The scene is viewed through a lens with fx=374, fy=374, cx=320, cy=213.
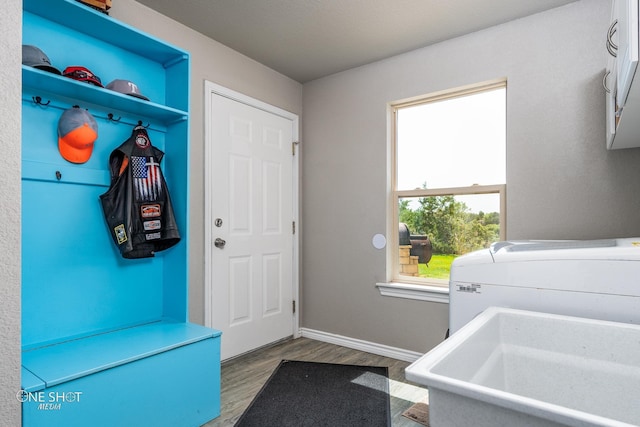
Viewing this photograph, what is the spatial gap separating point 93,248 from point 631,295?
2.35 m

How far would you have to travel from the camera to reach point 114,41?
2.06m

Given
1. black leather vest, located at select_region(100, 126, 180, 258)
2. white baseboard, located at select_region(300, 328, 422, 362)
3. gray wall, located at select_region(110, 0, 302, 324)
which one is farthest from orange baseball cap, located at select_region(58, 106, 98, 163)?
white baseboard, located at select_region(300, 328, 422, 362)

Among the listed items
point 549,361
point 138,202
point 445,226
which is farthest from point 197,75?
point 549,361

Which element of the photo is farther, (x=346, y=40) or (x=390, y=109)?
(x=390, y=109)

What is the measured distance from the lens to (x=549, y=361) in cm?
120

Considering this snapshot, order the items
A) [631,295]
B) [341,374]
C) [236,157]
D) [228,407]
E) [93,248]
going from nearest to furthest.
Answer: [631,295] → [93,248] → [228,407] → [341,374] → [236,157]

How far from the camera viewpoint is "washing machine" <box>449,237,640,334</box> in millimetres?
1274

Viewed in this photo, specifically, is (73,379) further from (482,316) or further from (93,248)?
(482,316)

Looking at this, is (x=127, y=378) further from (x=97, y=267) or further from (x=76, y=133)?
(x=76, y=133)

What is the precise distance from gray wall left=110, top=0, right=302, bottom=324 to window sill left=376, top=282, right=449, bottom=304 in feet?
4.64

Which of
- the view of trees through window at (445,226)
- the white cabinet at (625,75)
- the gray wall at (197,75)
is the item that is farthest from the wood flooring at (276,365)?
the white cabinet at (625,75)

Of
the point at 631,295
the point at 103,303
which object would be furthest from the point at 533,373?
the point at 103,303

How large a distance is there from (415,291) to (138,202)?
199 cm

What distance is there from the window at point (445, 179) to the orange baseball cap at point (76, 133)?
7.01ft
